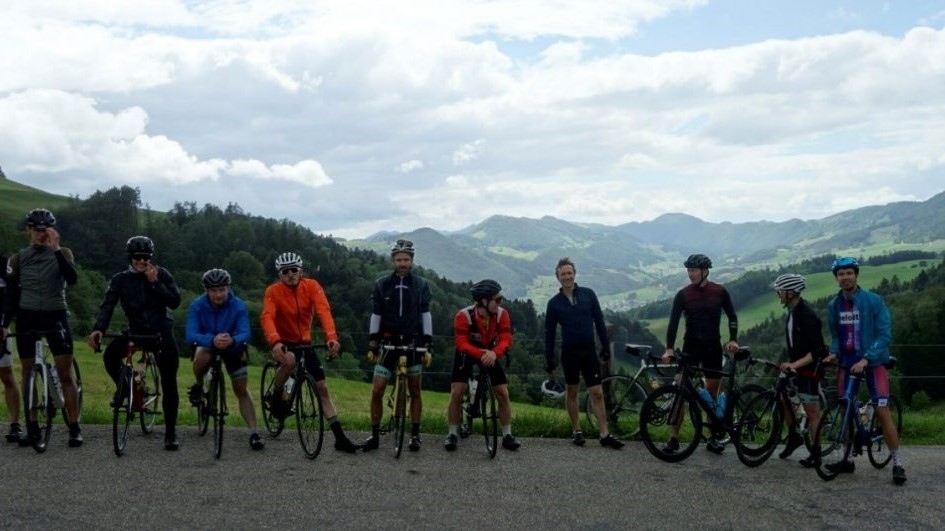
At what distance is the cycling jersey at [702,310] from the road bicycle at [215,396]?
5423mm

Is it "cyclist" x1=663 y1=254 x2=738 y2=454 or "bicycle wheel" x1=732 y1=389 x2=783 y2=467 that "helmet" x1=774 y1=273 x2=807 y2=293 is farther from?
"bicycle wheel" x1=732 y1=389 x2=783 y2=467

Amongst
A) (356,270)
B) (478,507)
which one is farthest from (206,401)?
Answer: (356,270)

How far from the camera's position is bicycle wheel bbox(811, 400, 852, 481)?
30.5 feet

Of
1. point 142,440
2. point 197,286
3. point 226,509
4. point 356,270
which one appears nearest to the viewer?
point 226,509

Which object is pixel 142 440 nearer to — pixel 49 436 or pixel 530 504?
pixel 49 436

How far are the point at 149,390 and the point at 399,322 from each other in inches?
124

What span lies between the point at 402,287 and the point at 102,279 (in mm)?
87738

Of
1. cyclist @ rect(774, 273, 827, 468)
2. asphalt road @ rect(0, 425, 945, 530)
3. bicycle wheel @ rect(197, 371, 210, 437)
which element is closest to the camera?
asphalt road @ rect(0, 425, 945, 530)

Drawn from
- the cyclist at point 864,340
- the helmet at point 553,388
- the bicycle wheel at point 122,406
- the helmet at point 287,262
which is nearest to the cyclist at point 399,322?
the helmet at point 287,262

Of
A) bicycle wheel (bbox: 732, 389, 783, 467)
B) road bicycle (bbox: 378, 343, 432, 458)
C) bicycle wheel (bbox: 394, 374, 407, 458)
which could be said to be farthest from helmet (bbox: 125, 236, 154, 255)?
bicycle wheel (bbox: 732, 389, 783, 467)

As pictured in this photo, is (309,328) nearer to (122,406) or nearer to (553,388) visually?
(122,406)

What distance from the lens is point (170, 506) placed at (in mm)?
7582

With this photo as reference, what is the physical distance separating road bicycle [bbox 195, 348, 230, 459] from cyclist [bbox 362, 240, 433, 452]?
1686mm

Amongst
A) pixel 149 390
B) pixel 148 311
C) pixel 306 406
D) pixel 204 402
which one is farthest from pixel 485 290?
pixel 149 390
